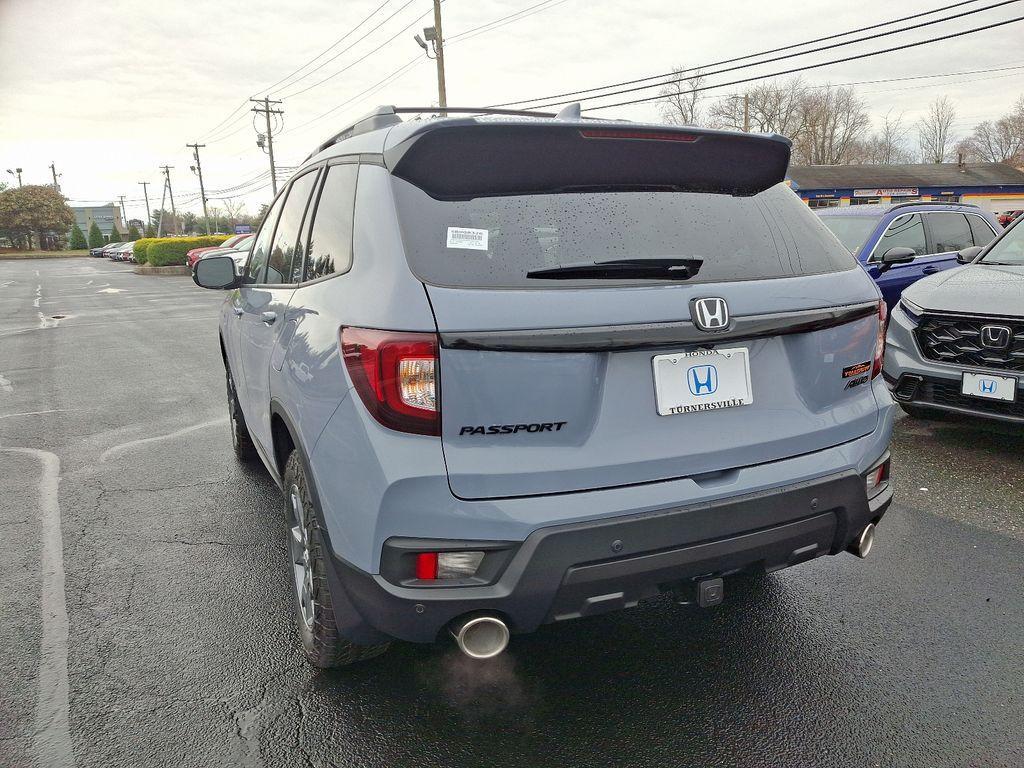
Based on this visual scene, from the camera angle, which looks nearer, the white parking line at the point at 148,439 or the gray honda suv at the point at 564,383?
the gray honda suv at the point at 564,383

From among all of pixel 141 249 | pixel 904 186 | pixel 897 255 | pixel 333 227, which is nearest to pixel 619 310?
pixel 333 227

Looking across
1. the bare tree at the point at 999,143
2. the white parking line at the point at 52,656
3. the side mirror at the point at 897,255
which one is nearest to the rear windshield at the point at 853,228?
the side mirror at the point at 897,255

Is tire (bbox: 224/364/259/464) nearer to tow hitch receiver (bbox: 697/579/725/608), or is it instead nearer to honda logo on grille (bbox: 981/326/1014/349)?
tow hitch receiver (bbox: 697/579/725/608)

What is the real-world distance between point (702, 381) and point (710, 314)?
0.61 feet

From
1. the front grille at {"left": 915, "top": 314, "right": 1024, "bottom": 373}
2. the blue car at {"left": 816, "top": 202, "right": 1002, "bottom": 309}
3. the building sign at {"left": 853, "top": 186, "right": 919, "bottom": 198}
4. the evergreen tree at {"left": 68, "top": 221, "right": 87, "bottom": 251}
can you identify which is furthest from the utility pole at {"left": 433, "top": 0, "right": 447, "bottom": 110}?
the evergreen tree at {"left": 68, "top": 221, "right": 87, "bottom": 251}

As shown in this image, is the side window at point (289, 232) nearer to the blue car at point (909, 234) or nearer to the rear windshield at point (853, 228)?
the blue car at point (909, 234)

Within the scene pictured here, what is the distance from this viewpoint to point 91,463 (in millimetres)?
5227

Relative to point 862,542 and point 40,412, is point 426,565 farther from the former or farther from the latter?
point 40,412

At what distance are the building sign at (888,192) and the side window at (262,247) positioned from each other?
58.3 meters

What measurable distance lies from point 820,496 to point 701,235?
2.82 ft

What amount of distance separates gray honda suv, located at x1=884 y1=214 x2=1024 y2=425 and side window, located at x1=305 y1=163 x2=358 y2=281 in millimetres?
4022

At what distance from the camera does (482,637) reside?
2.06 meters

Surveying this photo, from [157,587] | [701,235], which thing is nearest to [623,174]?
[701,235]

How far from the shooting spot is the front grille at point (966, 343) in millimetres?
4512
